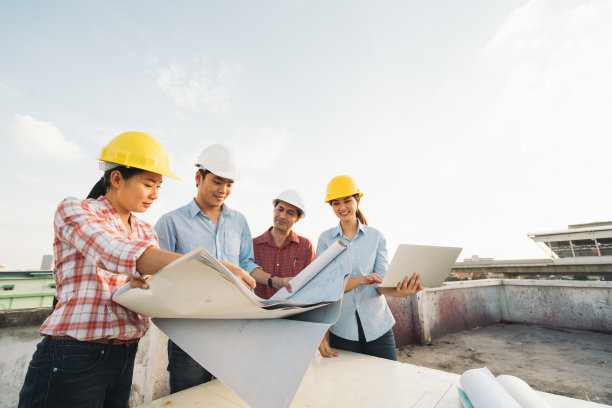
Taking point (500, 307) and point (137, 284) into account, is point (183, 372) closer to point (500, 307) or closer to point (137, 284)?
point (137, 284)

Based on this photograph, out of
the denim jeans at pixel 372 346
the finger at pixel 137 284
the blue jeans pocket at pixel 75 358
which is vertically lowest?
the denim jeans at pixel 372 346

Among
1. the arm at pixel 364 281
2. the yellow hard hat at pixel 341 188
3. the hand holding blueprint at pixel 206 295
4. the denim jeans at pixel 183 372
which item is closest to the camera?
the hand holding blueprint at pixel 206 295

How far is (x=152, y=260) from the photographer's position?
856mm

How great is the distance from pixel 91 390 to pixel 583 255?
3156 cm

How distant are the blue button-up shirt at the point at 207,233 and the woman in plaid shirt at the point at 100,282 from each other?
0.73 meters

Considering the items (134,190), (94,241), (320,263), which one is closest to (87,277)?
(94,241)

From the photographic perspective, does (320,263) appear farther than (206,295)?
Yes

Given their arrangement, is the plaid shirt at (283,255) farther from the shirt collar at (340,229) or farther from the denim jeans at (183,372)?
the denim jeans at (183,372)

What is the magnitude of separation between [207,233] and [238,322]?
129cm

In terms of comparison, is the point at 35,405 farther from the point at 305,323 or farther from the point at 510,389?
the point at 510,389

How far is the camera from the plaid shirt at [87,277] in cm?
91

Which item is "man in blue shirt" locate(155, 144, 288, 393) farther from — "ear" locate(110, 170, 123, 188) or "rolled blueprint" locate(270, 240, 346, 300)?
"rolled blueprint" locate(270, 240, 346, 300)

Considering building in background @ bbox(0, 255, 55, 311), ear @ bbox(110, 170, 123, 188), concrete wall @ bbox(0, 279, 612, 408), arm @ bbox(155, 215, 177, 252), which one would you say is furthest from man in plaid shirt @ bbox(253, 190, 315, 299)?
building in background @ bbox(0, 255, 55, 311)

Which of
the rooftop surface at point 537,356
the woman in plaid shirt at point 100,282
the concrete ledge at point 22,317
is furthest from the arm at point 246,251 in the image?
the rooftop surface at point 537,356
